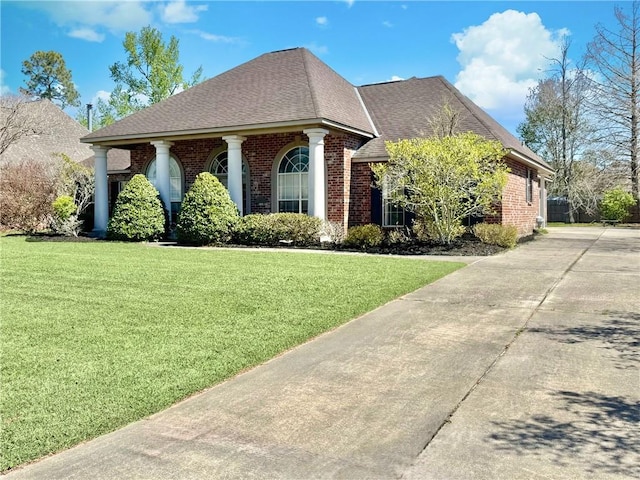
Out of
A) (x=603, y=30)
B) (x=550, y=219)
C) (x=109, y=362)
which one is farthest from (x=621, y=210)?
(x=109, y=362)

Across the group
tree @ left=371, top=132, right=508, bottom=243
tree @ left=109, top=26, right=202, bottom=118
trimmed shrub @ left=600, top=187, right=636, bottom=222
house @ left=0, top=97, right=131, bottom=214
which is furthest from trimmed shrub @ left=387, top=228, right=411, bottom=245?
tree @ left=109, top=26, right=202, bottom=118

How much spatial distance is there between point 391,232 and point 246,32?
9.39 m

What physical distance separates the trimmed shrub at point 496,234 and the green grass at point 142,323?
12.5 ft

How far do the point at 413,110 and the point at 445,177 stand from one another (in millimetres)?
5718

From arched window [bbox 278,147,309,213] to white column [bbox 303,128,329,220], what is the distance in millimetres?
1322

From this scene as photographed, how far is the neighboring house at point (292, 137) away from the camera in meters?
16.2

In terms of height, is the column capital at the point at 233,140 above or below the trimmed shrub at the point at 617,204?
above

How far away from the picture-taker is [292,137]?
56.8 feet

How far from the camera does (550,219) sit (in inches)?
1426

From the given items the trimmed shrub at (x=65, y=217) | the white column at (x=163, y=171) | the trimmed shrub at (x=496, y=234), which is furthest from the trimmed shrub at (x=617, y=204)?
the trimmed shrub at (x=65, y=217)

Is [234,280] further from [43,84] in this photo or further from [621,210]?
[43,84]

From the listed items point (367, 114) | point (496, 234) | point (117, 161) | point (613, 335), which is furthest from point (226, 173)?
point (613, 335)

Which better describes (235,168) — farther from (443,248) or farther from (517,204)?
(517,204)

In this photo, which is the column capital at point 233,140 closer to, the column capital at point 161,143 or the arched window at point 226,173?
the arched window at point 226,173
